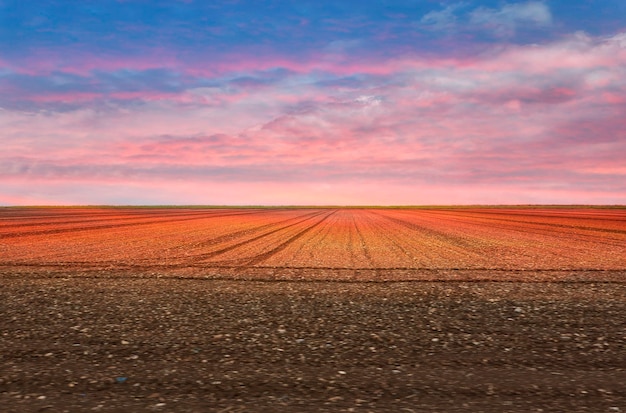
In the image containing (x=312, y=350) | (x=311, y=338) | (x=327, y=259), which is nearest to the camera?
(x=312, y=350)

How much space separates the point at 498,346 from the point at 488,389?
2.52 m

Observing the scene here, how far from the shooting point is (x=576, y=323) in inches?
446

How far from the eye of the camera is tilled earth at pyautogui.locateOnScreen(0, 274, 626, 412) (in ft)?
22.8

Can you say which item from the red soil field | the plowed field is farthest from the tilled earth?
the red soil field

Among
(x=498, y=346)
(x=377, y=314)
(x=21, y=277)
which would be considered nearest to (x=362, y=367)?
(x=498, y=346)

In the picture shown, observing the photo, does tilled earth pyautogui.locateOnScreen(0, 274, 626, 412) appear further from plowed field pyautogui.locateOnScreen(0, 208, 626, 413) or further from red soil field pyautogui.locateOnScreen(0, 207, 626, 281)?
red soil field pyautogui.locateOnScreen(0, 207, 626, 281)

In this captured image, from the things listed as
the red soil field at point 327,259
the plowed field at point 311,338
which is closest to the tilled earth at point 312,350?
the plowed field at point 311,338

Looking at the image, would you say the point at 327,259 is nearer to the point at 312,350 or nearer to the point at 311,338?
the point at 311,338

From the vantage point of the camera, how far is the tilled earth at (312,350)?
6.94 m

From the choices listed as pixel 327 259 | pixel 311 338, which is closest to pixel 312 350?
pixel 311 338

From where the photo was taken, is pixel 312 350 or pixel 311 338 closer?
pixel 312 350

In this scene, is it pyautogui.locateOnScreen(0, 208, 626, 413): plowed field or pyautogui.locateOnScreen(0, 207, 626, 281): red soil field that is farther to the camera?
pyautogui.locateOnScreen(0, 207, 626, 281): red soil field

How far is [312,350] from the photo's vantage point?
9.29m

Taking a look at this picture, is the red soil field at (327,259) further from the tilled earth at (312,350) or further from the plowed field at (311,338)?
the tilled earth at (312,350)
